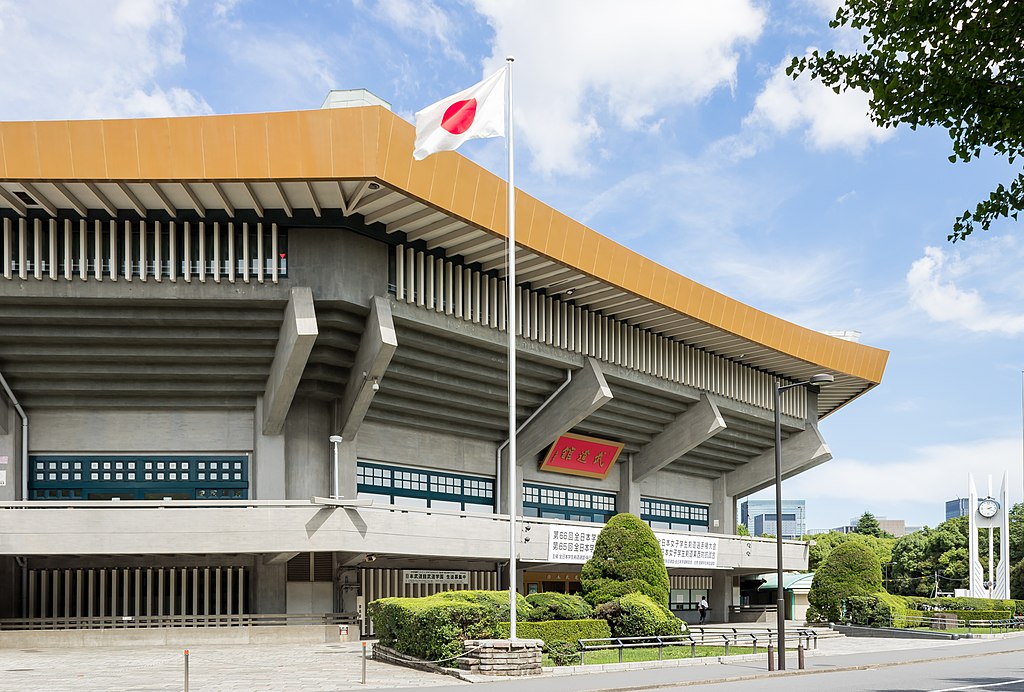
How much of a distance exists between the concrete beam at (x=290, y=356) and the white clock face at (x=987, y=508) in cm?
4490

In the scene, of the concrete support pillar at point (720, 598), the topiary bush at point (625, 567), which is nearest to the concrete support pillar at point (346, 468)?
the topiary bush at point (625, 567)

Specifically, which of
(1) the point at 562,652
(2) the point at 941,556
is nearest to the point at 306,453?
(1) the point at 562,652

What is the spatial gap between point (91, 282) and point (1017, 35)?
1047 inches

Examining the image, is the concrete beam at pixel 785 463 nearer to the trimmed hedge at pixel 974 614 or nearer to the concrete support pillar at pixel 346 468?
the trimmed hedge at pixel 974 614

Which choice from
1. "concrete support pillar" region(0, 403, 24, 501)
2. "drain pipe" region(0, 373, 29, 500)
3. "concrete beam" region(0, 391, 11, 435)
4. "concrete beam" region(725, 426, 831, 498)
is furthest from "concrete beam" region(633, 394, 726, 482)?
"concrete beam" region(0, 391, 11, 435)

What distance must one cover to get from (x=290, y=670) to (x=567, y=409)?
20696mm

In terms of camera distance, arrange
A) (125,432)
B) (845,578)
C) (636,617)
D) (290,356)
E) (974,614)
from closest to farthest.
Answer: (636,617), (290,356), (125,432), (845,578), (974,614)

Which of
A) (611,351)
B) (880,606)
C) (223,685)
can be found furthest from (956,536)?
(223,685)

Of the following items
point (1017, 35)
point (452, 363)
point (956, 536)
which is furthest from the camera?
point (956, 536)

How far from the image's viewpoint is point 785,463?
188ft

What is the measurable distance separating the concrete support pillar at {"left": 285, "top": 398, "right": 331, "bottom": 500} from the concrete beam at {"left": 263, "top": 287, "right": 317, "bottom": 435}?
3.02ft

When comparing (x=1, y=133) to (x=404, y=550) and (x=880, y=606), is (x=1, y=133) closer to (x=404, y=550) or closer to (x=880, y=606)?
(x=404, y=550)

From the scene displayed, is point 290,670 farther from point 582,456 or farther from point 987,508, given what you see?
point 987,508

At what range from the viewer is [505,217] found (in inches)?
1283
